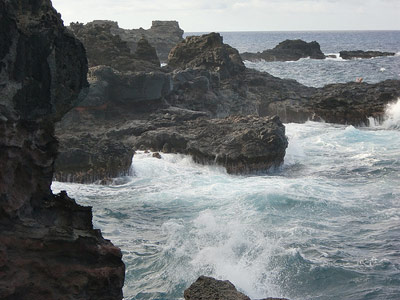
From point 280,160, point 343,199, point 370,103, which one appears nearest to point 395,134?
point 370,103

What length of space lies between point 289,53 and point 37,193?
74.2 m

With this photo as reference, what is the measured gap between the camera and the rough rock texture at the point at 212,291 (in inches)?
299

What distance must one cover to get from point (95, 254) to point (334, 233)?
779cm

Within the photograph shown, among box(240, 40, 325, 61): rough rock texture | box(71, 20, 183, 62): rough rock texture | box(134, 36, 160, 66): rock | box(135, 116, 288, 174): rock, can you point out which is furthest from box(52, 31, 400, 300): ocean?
box(240, 40, 325, 61): rough rock texture

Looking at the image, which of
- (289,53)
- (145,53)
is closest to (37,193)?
(145,53)

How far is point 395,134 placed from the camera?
27.6 meters

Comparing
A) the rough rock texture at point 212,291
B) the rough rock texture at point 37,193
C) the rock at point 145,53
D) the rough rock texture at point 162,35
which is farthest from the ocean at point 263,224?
the rough rock texture at point 162,35

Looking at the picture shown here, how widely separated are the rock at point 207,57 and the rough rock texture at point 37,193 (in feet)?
85.1

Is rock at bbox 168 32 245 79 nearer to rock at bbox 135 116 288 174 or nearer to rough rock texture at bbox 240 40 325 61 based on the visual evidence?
rock at bbox 135 116 288 174

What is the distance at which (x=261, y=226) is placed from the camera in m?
13.4

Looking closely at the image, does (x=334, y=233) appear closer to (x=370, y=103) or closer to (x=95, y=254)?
(x=95, y=254)

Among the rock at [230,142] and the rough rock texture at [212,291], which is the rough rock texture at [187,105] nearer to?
the rock at [230,142]

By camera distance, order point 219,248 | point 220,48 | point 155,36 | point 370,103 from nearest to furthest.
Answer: point 219,248 < point 370,103 < point 220,48 < point 155,36

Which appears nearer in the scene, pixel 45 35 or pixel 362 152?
pixel 45 35
